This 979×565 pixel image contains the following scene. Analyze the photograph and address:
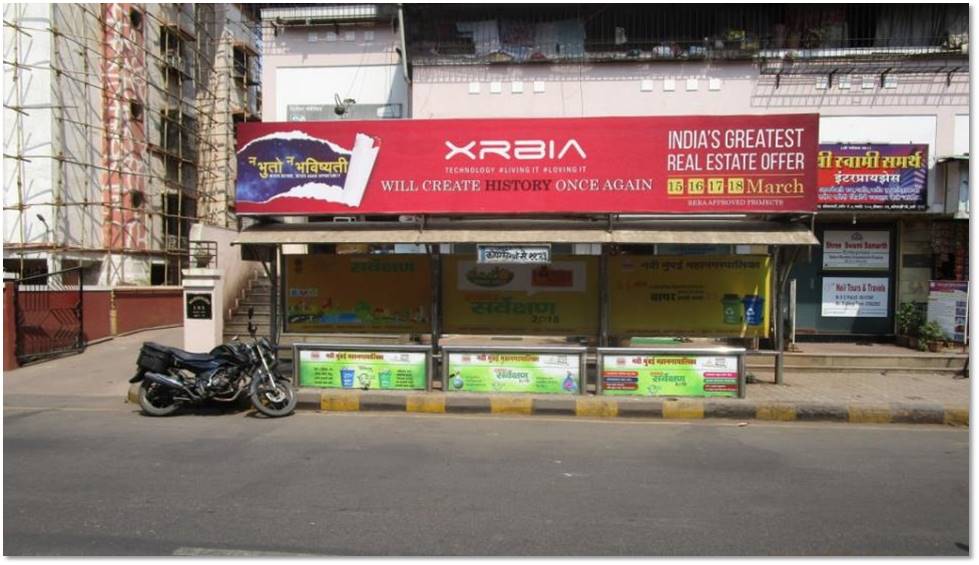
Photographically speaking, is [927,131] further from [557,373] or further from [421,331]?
[421,331]

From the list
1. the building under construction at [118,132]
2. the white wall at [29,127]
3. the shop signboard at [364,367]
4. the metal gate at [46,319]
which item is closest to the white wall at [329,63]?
the building under construction at [118,132]

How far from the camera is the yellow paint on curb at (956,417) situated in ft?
27.5

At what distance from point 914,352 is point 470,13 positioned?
11.3 m

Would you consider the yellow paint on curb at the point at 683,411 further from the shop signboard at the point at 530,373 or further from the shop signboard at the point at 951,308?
the shop signboard at the point at 951,308

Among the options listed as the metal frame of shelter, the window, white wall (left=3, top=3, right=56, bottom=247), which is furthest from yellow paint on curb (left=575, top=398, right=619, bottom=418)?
the window

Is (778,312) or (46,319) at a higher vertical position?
(778,312)

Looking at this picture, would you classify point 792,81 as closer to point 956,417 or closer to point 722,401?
point 956,417

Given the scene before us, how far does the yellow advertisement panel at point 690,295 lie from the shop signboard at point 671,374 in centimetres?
140

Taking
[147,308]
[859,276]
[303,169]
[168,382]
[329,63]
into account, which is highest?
[329,63]

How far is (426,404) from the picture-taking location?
29.6ft

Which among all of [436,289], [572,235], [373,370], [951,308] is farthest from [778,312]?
[373,370]

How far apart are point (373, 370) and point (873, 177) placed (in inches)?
414

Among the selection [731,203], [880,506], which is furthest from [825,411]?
[880,506]

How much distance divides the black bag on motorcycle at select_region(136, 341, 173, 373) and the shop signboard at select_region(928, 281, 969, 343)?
13019mm
